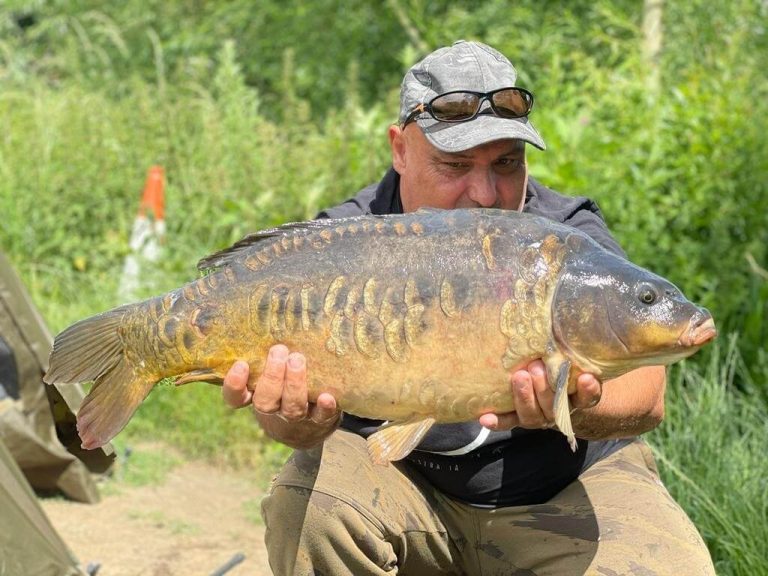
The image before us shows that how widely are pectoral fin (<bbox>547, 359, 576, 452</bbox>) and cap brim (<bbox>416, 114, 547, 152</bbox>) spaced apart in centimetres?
76

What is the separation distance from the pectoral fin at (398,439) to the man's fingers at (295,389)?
0.16 metres

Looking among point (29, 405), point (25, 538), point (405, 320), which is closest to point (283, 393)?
point (405, 320)

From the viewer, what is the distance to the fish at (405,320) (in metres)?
2.02

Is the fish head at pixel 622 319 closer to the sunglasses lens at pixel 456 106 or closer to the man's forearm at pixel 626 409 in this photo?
the man's forearm at pixel 626 409

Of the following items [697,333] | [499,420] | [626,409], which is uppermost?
[697,333]

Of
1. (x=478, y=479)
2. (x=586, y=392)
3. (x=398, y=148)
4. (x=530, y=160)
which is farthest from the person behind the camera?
(x=530, y=160)

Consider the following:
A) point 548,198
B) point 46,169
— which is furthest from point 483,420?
point 46,169

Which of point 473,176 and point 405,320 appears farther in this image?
point 473,176

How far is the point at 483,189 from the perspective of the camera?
2666mm

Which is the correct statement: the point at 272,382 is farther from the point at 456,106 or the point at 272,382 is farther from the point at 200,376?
the point at 456,106

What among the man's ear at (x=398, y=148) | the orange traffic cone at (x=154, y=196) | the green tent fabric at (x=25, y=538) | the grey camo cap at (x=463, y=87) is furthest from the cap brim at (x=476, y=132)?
the orange traffic cone at (x=154, y=196)

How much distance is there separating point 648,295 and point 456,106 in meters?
0.86

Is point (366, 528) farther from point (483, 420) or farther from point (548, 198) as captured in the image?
point (548, 198)

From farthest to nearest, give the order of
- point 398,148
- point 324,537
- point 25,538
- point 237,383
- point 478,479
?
1. point 25,538
2. point 398,148
3. point 478,479
4. point 324,537
5. point 237,383
